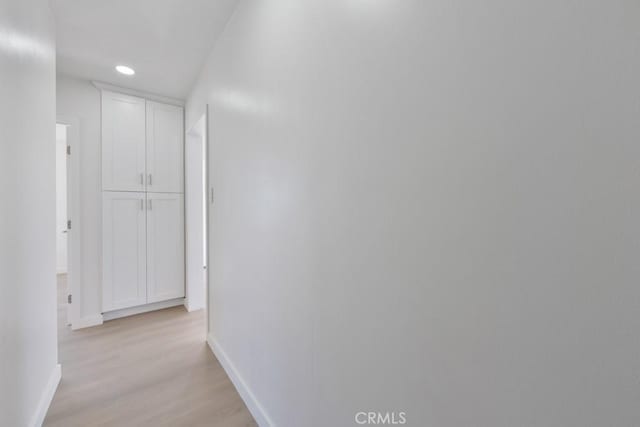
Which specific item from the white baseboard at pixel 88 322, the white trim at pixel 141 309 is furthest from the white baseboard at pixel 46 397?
the white trim at pixel 141 309

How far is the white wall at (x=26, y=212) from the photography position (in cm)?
104

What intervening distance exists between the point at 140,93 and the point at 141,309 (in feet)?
7.91

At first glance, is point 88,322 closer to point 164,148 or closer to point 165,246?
point 165,246

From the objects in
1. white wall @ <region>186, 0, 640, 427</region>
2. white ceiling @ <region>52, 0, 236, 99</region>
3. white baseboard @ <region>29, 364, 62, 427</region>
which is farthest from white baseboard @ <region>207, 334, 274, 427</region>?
white ceiling @ <region>52, 0, 236, 99</region>

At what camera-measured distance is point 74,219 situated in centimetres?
258

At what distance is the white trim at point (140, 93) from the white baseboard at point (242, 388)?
261 cm

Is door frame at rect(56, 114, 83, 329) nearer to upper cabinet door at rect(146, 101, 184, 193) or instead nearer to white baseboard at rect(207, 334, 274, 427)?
upper cabinet door at rect(146, 101, 184, 193)

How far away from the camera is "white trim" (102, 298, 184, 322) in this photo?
2.81 m

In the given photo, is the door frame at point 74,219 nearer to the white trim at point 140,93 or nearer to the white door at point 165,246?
the white trim at point 140,93

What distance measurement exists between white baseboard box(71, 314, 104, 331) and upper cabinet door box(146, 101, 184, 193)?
55.7 inches

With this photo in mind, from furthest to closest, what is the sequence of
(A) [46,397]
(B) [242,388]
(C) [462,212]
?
(B) [242,388], (A) [46,397], (C) [462,212]

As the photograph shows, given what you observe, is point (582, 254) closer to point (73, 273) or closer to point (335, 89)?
point (335, 89)

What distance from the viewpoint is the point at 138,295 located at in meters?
2.91

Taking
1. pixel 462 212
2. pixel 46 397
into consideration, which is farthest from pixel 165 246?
pixel 462 212
